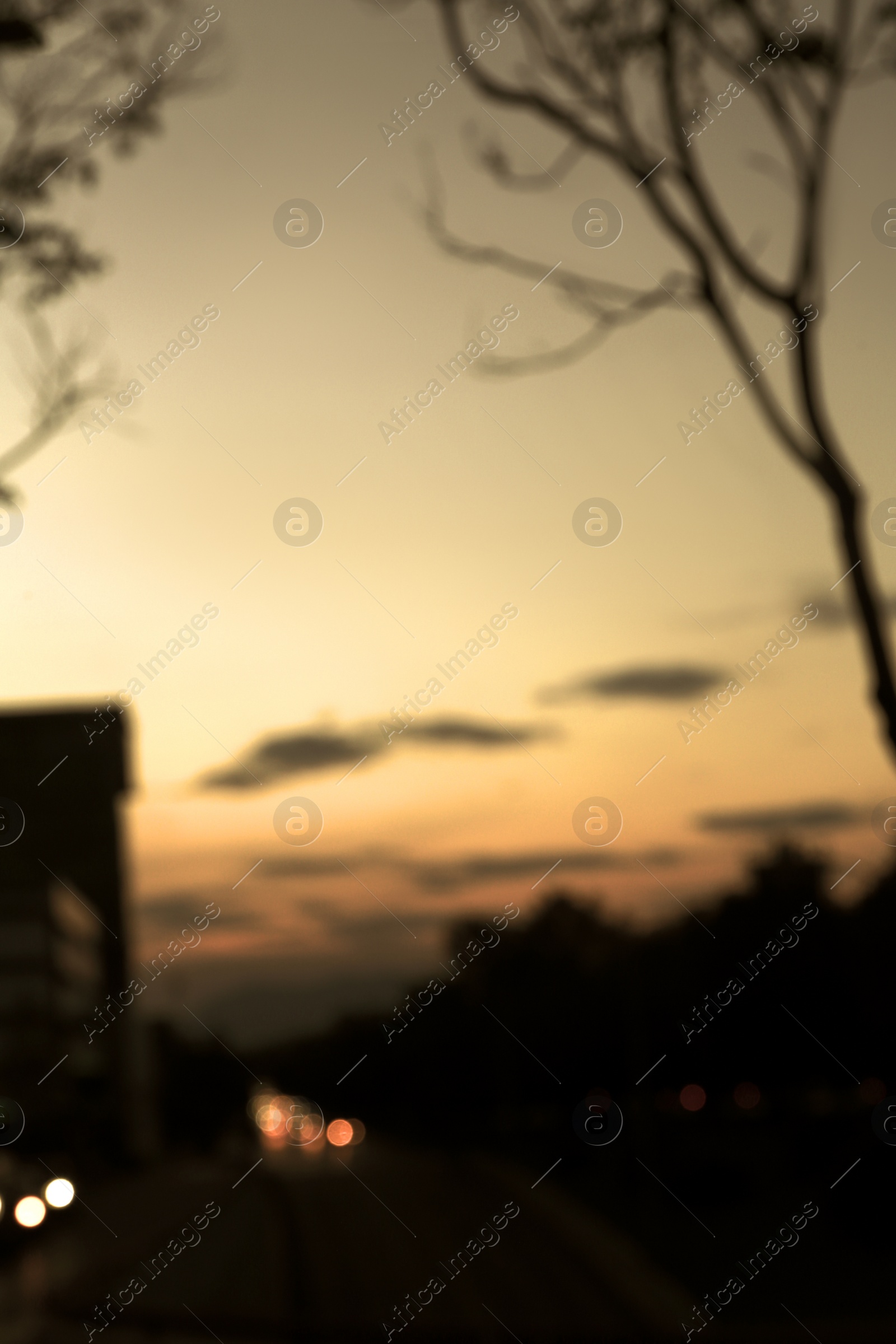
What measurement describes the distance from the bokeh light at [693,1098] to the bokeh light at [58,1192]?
163 ft

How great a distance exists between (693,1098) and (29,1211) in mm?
52461

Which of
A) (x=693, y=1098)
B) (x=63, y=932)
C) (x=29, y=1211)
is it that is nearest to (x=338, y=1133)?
(x=693, y=1098)

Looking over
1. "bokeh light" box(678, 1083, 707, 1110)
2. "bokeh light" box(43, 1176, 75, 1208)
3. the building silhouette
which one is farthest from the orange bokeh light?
"bokeh light" box(43, 1176, 75, 1208)

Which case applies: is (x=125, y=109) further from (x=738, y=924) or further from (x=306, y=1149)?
(x=306, y=1149)

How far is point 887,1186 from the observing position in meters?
18.1

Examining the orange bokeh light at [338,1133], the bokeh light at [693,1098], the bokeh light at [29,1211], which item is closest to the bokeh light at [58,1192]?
the bokeh light at [29,1211]

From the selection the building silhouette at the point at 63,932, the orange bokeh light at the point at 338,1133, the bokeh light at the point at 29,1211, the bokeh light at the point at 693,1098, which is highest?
the building silhouette at the point at 63,932

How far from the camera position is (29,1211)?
16.2 meters

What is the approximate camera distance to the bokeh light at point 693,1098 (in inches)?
2445

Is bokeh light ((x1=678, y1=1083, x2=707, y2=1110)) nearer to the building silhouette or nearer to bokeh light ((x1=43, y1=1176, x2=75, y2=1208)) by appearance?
the building silhouette

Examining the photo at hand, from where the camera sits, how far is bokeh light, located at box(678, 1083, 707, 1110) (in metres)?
62.1

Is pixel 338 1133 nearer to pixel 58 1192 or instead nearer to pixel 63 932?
pixel 63 932

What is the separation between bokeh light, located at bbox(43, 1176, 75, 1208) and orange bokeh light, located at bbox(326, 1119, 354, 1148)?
7689 cm

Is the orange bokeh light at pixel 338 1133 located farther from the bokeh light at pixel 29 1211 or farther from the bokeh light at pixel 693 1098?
the bokeh light at pixel 29 1211
